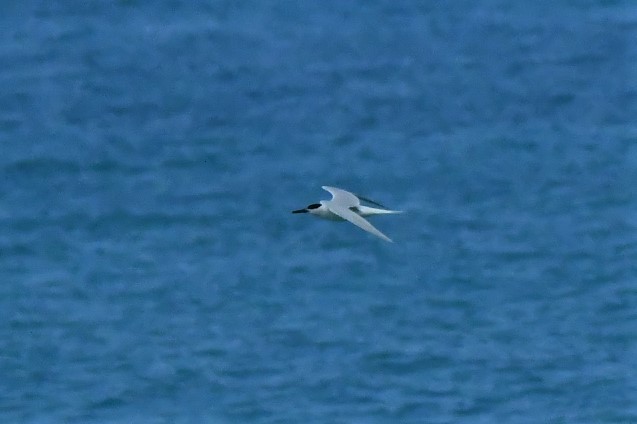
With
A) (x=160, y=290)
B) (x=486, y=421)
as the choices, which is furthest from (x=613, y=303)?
(x=160, y=290)

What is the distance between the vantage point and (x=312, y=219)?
2408 cm

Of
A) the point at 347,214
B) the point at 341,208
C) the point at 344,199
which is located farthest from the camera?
the point at 344,199

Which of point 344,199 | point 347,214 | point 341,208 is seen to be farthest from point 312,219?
point 347,214

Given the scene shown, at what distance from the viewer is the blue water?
19.9 metres

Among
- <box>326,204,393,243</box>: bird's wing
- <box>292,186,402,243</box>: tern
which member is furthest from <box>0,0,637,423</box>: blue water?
<box>326,204,393,243</box>: bird's wing

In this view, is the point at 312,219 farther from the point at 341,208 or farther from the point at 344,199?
the point at 341,208

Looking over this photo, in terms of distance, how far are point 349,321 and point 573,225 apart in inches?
178

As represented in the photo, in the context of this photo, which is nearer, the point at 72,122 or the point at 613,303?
the point at 613,303

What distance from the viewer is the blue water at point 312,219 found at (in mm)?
19891

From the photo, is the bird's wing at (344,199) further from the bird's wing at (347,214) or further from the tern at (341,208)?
the bird's wing at (347,214)

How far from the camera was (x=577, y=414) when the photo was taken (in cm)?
1920

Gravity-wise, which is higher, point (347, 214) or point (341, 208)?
point (341, 208)

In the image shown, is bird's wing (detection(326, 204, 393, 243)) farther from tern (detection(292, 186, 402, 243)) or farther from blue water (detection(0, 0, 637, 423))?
blue water (detection(0, 0, 637, 423))

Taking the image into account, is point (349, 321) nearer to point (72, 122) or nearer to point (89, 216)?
point (89, 216)
